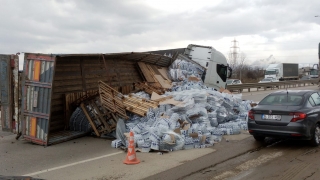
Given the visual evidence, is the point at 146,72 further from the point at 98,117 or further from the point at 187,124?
the point at 187,124

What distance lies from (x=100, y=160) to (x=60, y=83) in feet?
14.0

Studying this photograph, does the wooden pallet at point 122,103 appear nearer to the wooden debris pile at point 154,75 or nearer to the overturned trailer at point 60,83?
the overturned trailer at point 60,83

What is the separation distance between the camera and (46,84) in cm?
874

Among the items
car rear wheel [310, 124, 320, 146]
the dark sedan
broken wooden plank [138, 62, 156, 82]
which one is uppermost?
broken wooden plank [138, 62, 156, 82]

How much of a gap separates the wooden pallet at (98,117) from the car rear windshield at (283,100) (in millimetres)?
4498

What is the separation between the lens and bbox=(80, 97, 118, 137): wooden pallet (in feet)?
31.8

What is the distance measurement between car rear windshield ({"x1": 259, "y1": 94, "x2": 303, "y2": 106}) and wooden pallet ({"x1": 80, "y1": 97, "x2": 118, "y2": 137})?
4.50 m

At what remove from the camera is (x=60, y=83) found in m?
10.6

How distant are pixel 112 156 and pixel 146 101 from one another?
3008 mm

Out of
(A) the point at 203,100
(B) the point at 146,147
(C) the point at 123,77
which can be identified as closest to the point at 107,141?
(B) the point at 146,147

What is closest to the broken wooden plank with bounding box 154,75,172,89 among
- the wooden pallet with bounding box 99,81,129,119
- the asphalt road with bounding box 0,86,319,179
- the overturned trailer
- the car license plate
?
the overturned trailer

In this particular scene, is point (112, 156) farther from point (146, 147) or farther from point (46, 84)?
point (46, 84)

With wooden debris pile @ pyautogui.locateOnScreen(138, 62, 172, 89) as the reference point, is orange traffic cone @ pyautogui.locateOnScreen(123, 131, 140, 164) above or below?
below

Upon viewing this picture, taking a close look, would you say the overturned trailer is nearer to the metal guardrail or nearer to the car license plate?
the car license plate
